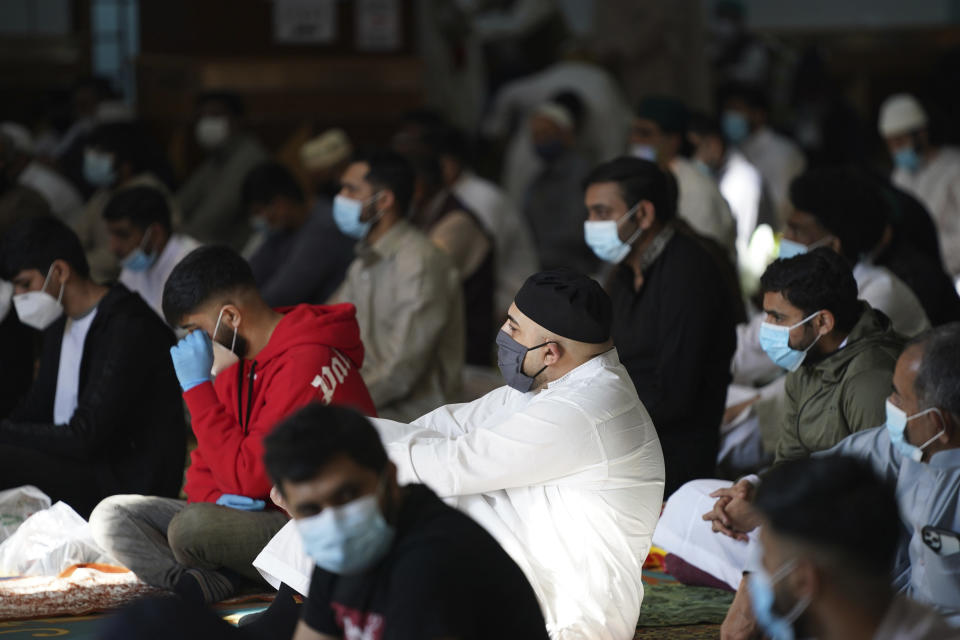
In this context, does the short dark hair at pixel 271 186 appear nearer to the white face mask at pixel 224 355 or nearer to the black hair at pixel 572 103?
the black hair at pixel 572 103

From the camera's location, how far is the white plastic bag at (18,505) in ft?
13.1

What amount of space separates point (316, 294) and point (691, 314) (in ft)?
7.82

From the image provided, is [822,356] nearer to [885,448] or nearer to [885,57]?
[885,448]

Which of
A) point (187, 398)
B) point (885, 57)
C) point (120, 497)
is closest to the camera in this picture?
point (187, 398)

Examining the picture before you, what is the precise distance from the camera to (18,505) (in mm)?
4039

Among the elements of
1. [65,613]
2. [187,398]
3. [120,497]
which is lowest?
[65,613]

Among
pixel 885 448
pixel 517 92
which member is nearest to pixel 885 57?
pixel 517 92

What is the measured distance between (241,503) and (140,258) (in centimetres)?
195

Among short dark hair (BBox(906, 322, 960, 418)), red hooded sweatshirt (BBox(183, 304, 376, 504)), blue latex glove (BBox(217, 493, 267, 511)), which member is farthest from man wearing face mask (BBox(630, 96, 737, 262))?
short dark hair (BBox(906, 322, 960, 418))

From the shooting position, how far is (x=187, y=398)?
3.51 meters

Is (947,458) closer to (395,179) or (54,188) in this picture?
(395,179)

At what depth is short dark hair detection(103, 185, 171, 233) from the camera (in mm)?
5250

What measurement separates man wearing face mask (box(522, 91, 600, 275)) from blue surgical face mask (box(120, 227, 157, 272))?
3134 mm

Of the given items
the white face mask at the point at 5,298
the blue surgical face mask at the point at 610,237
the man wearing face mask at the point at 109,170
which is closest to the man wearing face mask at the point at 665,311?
the blue surgical face mask at the point at 610,237
